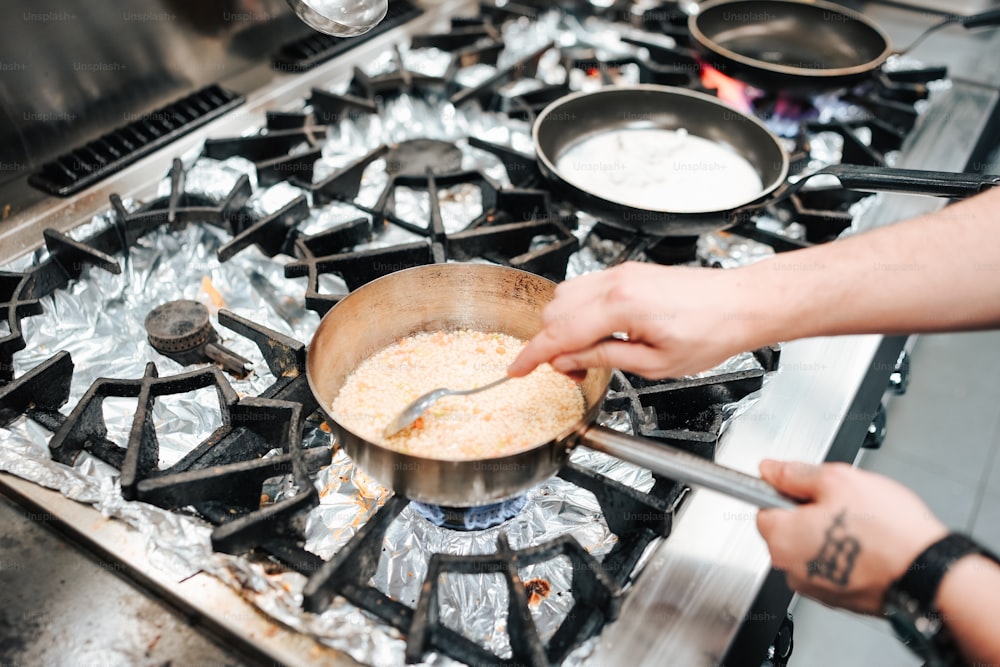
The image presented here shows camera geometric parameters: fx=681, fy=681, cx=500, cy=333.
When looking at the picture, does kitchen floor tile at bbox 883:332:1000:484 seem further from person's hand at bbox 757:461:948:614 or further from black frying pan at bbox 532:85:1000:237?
person's hand at bbox 757:461:948:614

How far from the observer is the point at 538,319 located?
1095 millimetres

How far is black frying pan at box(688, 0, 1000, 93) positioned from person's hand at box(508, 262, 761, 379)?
1109 mm

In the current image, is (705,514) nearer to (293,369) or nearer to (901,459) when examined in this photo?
(293,369)

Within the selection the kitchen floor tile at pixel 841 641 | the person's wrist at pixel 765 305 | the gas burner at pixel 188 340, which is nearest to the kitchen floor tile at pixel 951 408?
the kitchen floor tile at pixel 841 641

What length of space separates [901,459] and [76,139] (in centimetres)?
259

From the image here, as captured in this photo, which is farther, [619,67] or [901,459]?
[901,459]

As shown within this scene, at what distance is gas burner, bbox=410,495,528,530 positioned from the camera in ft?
3.13

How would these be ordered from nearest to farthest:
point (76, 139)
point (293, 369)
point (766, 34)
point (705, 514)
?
1. point (705, 514)
2. point (293, 369)
3. point (76, 139)
4. point (766, 34)

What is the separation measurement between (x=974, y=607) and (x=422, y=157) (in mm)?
1324

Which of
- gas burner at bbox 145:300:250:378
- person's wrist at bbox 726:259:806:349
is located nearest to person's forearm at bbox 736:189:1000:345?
person's wrist at bbox 726:259:806:349

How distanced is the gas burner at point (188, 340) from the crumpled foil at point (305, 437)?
0.02 m

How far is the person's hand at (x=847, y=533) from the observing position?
673 mm

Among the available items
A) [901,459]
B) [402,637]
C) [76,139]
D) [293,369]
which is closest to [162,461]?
[293,369]

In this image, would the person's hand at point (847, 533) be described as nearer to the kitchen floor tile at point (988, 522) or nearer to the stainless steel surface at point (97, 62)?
the stainless steel surface at point (97, 62)
